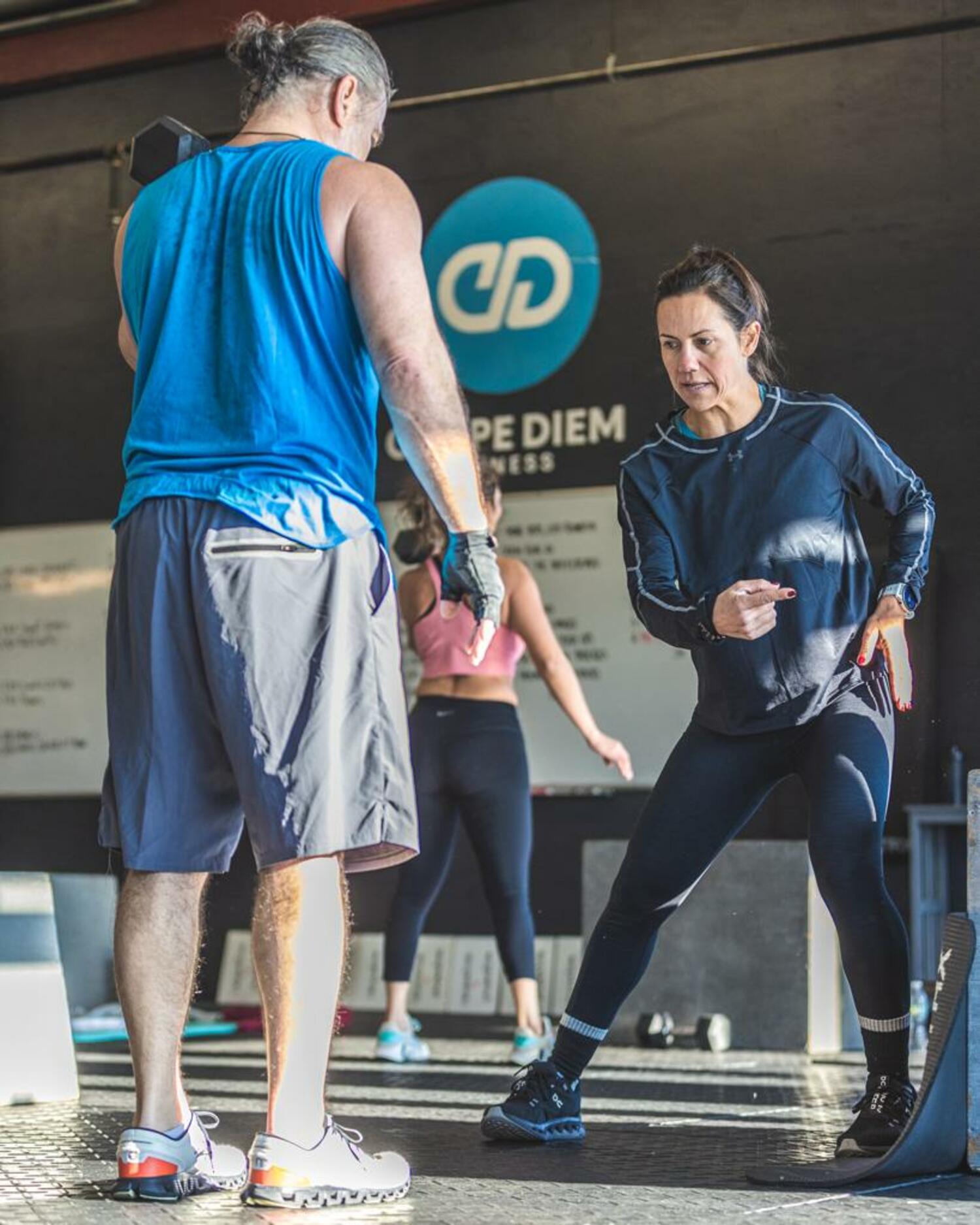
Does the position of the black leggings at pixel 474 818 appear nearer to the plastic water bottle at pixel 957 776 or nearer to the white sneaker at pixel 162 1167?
the plastic water bottle at pixel 957 776

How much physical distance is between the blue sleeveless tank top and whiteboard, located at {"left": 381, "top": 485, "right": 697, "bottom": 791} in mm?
4455

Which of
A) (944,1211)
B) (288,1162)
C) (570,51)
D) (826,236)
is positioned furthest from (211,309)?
(570,51)

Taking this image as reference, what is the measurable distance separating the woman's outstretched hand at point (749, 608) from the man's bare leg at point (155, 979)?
0.98 metres

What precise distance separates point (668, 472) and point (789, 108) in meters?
4.19

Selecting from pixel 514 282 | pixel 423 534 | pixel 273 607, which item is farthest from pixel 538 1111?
pixel 514 282

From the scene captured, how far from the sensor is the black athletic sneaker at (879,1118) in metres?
2.75

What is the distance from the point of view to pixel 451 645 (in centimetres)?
498

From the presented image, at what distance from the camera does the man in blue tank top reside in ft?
7.60

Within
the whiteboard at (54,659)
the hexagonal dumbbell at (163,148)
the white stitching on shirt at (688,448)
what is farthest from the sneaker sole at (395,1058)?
the whiteboard at (54,659)

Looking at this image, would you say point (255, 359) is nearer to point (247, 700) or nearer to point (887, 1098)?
point (247, 700)

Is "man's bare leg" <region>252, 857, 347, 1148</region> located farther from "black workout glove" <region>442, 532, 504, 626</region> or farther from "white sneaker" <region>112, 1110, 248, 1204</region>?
"black workout glove" <region>442, 532, 504, 626</region>

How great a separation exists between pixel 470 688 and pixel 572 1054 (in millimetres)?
1992

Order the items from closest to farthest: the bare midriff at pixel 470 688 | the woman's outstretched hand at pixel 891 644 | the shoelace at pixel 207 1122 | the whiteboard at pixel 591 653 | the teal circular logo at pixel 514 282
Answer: the shoelace at pixel 207 1122
the woman's outstretched hand at pixel 891 644
the bare midriff at pixel 470 688
the whiteboard at pixel 591 653
the teal circular logo at pixel 514 282

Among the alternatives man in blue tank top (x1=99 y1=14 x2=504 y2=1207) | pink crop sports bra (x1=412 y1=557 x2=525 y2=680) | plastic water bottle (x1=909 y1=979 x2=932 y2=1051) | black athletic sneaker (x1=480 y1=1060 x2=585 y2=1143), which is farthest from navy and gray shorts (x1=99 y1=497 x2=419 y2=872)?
plastic water bottle (x1=909 y1=979 x2=932 y2=1051)
